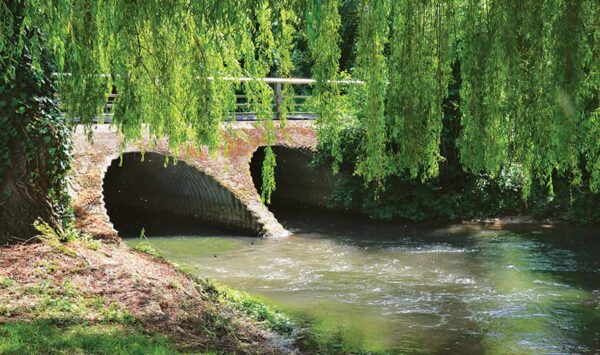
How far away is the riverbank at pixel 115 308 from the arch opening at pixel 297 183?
11682mm

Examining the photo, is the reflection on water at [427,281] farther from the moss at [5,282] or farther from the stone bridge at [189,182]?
the moss at [5,282]

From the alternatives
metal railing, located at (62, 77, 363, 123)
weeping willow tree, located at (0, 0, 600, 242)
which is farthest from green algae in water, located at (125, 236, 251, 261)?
weeping willow tree, located at (0, 0, 600, 242)

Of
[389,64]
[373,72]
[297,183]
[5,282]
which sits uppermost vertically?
[389,64]

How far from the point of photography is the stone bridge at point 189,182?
14.9 m

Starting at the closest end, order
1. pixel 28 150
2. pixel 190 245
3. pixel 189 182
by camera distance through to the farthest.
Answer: pixel 28 150
pixel 190 245
pixel 189 182

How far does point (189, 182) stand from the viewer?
20172mm

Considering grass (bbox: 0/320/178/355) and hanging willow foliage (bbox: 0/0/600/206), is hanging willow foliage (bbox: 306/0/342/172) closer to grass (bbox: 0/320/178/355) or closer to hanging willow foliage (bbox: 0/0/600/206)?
hanging willow foliage (bbox: 0/0/600/206)

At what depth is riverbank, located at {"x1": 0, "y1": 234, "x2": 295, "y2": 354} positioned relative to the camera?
664 cm

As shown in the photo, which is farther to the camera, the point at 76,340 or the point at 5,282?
the point at 5,282

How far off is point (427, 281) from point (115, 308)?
20.6 feet

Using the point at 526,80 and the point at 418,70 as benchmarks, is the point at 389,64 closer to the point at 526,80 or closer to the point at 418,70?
the point at 418,70

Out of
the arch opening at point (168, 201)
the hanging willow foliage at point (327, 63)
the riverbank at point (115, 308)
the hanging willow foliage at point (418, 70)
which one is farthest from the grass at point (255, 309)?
the arch opening at point (168, 201)

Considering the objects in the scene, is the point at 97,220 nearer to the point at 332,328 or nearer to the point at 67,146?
the point at 67,146

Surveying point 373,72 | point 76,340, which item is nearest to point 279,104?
point 373,72
